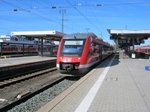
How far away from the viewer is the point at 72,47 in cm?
1970

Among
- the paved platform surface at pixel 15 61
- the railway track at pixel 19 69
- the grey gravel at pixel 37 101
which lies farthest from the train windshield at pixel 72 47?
the paved platform surface at pixel 15 61

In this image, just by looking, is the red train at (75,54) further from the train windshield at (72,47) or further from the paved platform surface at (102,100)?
the paved platform surface at (102,100)

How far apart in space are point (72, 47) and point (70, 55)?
74 centimetres

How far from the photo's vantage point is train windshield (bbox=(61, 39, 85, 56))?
63.2 ft

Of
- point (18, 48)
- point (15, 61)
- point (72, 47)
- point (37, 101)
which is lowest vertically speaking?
point (37, 101)

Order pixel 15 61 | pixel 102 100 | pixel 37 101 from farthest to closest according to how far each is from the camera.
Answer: pixel 15 61
pixel 37 101
pixel 102 100

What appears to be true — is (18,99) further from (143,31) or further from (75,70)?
(143,31)

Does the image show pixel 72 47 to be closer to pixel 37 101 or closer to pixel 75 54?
pixel 75 54

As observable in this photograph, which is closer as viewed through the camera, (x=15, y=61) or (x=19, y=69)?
(x=19, y=69)

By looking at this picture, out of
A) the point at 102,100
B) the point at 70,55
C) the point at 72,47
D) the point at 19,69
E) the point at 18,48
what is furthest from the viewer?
the point at 18,48

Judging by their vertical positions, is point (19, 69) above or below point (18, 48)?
below

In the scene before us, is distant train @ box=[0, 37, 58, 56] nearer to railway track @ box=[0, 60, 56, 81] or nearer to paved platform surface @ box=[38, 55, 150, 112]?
railway track @ box=[0, 60, 56, 81]

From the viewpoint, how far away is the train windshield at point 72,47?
19266mm

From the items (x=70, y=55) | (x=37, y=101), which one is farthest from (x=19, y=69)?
(x=37, y=101)
